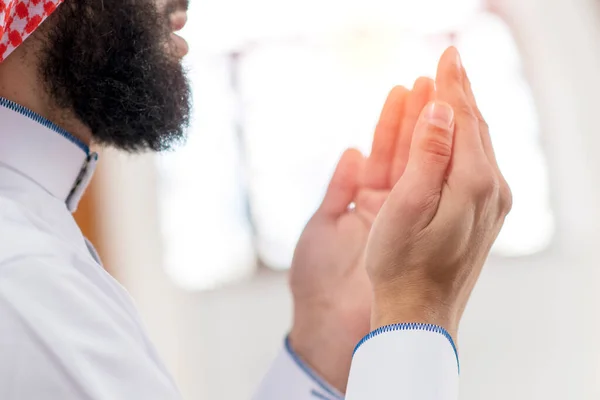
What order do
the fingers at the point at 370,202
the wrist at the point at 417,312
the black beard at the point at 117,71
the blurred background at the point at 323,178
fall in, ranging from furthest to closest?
1. the blurred background at the point at 323,178
2. the fingers at the point at 370,202
3. the black beard at the point at 117,71
4. the wrist at the point at 417,312

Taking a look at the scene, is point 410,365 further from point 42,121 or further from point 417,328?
point 42,121

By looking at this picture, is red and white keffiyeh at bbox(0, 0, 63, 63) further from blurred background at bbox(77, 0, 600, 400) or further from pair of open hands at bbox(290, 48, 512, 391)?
blurred background at bbox(77, 0, 600, 400)

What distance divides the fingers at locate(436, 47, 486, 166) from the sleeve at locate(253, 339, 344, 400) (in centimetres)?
37

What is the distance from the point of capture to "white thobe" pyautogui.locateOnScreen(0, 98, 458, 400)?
648 millimetres

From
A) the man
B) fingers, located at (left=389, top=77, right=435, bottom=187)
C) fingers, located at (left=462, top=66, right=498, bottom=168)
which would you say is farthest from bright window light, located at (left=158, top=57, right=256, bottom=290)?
fingers, located at (left=462, top=66, right=498, bottom=168)

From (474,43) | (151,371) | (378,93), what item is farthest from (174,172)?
(151,371)

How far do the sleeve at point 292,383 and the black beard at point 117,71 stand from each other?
337 mm

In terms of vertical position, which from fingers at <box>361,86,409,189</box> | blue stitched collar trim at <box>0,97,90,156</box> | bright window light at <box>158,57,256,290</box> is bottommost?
bright window light at <box>158,57,256,290</box>

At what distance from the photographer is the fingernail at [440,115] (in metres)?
0.79

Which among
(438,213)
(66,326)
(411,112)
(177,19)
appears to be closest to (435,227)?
(438,213)

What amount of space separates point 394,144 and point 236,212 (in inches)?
67.0

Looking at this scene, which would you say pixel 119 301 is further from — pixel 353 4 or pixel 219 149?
pixel 353 4

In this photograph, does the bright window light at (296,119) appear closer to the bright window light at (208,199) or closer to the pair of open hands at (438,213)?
the bright window light at (208,199)

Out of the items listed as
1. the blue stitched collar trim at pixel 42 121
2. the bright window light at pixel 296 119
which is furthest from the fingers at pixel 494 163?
the bright window light at pixel 296 119
